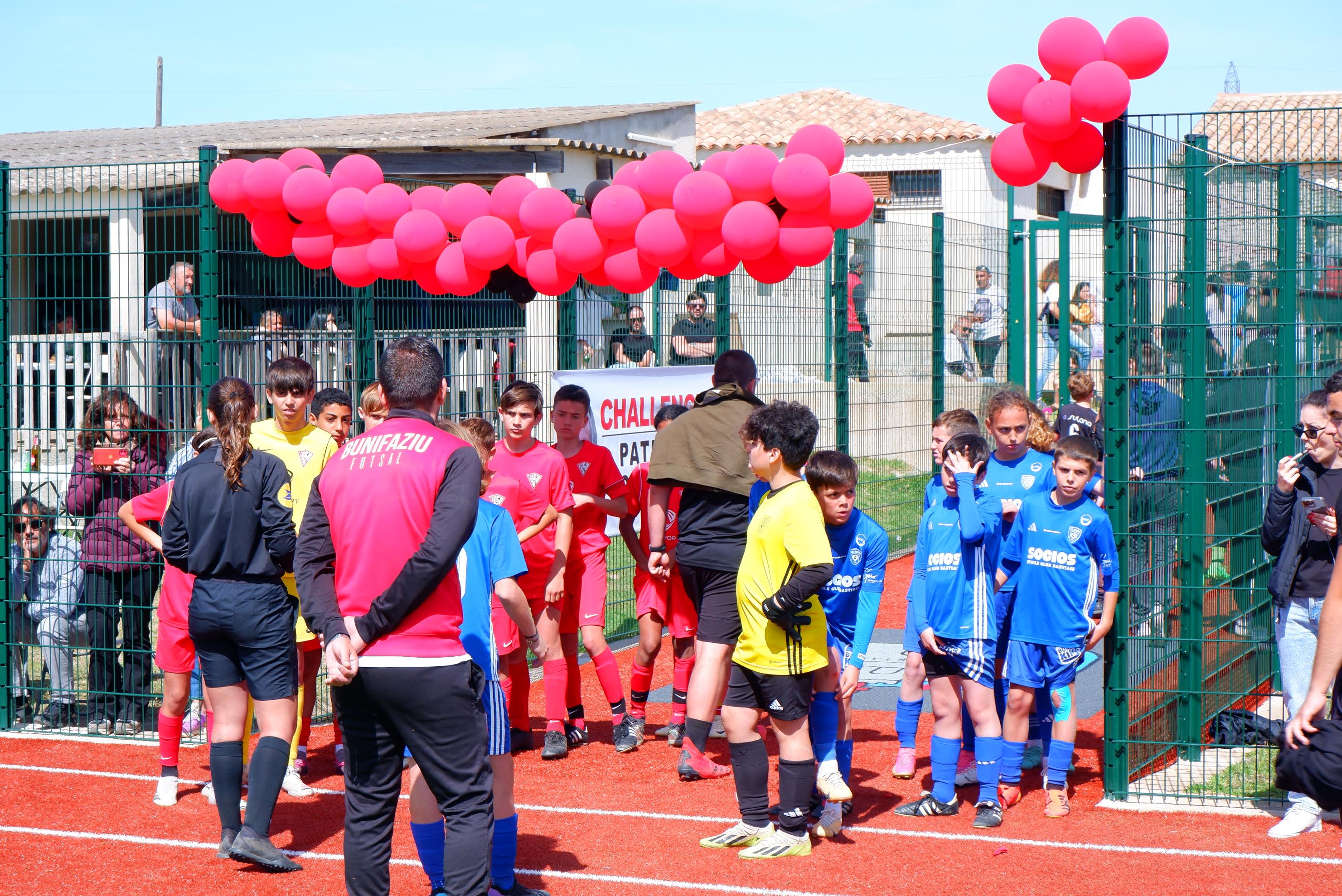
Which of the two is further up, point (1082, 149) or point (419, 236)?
point (1082, 149)

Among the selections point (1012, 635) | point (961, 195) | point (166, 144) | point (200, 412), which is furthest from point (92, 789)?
point (961, 195)

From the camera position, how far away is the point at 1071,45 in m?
5.28

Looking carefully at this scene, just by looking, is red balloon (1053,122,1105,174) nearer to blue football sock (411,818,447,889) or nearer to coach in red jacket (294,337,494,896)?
coach in red jacket (294,337,494,896)

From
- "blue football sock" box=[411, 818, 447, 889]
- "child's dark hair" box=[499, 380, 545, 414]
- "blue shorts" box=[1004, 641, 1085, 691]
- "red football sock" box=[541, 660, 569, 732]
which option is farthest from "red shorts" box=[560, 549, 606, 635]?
"blue football sock" box=[411, 818, 447, 889]

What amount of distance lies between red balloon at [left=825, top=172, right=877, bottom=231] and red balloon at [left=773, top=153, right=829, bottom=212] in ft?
0.18

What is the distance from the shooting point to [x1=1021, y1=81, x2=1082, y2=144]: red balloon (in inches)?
210

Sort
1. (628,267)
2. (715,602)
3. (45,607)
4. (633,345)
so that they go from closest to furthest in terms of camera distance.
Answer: (715,602)
(628,267)
(45,607)
(633,345)

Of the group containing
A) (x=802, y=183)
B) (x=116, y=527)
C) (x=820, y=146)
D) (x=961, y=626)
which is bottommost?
(x=961, y=626)

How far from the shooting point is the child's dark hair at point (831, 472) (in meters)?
5.55

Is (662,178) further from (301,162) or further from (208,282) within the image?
(208,282)

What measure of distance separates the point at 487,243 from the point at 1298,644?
170 inches

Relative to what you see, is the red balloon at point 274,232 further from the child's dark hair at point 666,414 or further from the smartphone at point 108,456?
the child's dark hair at point 666,414

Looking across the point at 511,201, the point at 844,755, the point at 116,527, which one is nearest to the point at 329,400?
the point at 511,201

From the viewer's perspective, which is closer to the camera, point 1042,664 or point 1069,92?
point 1069,92
